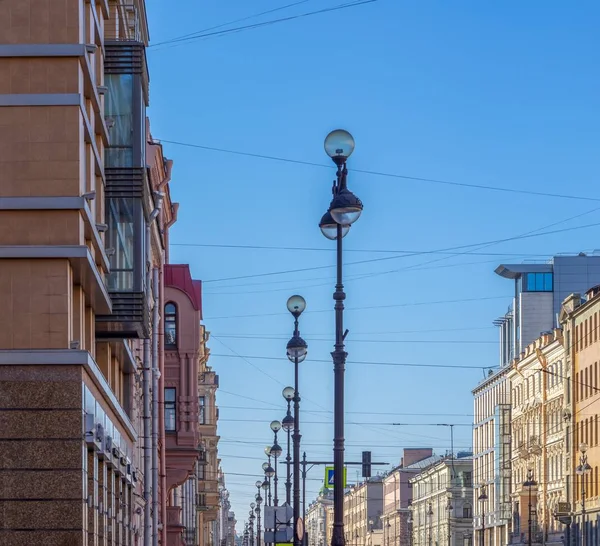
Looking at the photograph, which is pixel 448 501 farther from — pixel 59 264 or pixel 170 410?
pixel 59 264

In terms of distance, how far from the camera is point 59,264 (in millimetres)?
21953

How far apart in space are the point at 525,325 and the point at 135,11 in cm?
8936

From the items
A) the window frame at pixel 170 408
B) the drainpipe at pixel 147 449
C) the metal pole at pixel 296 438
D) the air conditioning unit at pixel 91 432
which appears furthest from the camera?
the window frame at pixel 170 408

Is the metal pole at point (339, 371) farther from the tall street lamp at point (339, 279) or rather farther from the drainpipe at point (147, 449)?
the drainpipe at point (147, 449)

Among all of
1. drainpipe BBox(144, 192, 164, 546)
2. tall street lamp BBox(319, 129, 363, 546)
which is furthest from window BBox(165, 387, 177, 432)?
tall street lamp BBox(319, 129, 363, 546)

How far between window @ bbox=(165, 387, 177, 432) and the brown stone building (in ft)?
88.0

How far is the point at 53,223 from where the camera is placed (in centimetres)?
2205

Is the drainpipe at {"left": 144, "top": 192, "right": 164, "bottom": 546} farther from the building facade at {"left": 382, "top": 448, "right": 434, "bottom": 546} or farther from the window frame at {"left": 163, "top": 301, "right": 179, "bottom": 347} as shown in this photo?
the building facade at {"left": 382, "top": 448, "right": 434, "bottom": 546}

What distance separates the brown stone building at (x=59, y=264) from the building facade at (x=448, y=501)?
418 ft

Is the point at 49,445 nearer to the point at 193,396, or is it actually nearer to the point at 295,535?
the point at 295,535

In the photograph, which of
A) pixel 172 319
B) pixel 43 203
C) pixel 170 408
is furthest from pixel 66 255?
pixel 170 408

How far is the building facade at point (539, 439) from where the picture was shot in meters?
104

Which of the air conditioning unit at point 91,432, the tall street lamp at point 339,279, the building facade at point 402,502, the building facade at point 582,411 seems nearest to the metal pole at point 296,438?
the air conditioning unit at point 91,432

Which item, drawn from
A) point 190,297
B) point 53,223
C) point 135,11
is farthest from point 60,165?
point 190,297
